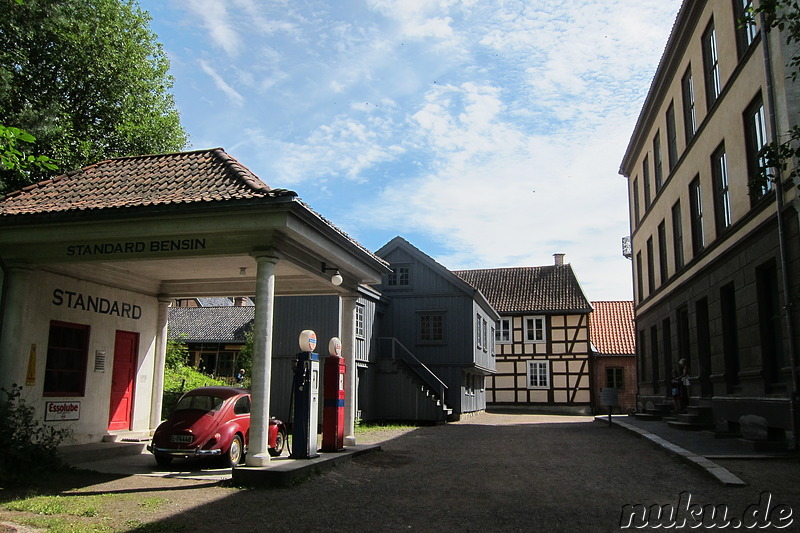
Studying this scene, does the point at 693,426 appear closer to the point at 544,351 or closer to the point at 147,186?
the point at 147,186

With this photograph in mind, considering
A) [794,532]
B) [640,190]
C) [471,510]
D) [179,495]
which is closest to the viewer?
[794,532]

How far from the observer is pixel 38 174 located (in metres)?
18.9

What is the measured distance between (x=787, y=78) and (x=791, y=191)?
193 cm

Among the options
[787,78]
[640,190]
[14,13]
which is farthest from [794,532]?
[640,190]

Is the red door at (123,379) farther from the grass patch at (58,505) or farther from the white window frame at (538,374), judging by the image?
the white window frame at (538,374)

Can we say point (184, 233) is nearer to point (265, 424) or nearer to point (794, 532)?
point (265, 424)

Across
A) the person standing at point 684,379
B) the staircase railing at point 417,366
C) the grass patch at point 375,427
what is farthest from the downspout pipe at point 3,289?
the staircase railing at point 417,366

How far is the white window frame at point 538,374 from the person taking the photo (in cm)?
3931

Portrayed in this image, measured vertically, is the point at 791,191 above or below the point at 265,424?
above

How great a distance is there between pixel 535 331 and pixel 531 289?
303 centimetres

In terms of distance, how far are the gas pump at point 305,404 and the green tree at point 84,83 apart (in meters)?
10.8

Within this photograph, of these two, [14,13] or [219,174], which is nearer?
[219,174]

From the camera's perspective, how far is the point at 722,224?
16.6m

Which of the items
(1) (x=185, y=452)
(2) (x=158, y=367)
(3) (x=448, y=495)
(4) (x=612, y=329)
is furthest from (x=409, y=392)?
(4) (x=612, y=329)
